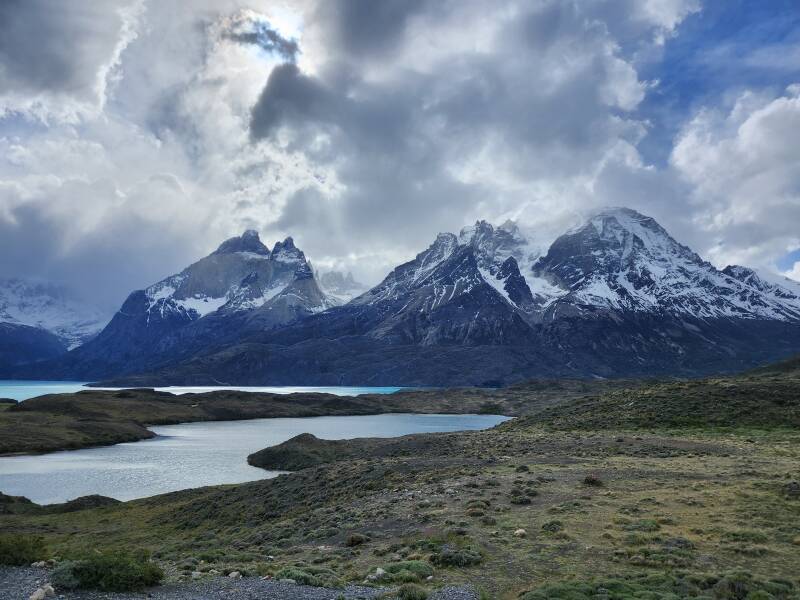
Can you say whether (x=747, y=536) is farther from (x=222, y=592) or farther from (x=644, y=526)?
(x=222, y=592)

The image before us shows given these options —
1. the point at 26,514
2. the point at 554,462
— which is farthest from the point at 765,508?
the point at 26,514

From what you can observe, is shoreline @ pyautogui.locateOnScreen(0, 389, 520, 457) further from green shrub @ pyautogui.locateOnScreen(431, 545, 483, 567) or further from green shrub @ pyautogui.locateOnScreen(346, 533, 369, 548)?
green shrub @ pyautogui.locateOnScreen(431, 545, 483, 567)

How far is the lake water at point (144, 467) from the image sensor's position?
72.8 metres

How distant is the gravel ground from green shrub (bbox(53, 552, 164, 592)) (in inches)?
18.2

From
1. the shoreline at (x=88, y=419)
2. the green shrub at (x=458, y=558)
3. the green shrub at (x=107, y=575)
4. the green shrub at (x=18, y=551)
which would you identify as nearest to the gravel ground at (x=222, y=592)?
the green shrub at (x=107, y=575)

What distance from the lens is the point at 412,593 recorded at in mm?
17234

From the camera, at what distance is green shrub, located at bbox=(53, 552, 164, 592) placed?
17656 millimetres

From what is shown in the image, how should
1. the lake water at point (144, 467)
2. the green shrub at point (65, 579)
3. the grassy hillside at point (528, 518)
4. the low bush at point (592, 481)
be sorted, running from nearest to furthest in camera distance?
the green shrub at point (65, 579), the grassy hillside at point (528, 518), the low bush at point (592, 481), the lake water at point (144, 467)

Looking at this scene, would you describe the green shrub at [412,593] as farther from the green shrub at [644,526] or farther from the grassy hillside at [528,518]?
the green shrub at [644,526]

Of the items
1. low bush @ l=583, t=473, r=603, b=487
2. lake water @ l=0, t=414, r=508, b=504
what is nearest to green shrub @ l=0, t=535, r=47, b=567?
low bush @ l=583, t=473, r=603, b=487

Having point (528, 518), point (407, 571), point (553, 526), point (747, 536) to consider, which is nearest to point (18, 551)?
point (407, 571)

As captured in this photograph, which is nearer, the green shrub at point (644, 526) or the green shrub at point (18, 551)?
the green shrub at point (18, 551)

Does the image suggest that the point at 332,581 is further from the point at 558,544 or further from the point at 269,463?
A: the point at 269,463

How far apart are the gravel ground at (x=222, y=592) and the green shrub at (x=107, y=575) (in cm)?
46
